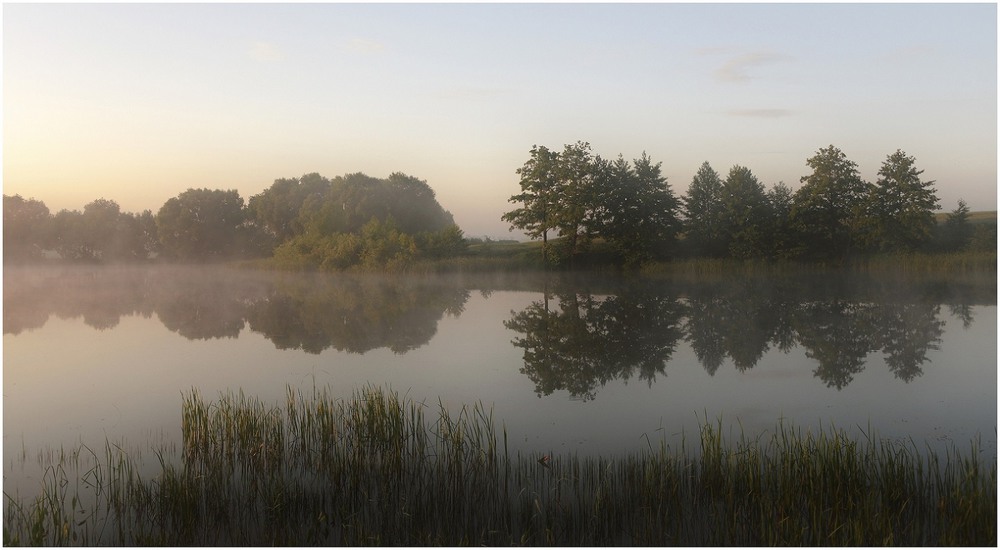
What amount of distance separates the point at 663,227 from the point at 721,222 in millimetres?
4519

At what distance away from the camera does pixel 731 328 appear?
21578 mm

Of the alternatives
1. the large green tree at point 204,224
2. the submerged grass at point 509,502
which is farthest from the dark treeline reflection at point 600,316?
the large green tree at point 204,224

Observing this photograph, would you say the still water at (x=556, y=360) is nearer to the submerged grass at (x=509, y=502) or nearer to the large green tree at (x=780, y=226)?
the submerged grass at (x=509, y=502)

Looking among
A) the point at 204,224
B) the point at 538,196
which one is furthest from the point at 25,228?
the point at 538,196

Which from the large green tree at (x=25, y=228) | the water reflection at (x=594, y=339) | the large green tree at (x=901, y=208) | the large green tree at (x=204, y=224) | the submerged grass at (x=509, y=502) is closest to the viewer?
the submerged grass at (x=509, y=502)

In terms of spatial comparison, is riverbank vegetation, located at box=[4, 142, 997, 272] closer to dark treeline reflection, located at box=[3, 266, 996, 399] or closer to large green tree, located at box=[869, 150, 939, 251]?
large green tree, located at box=[869, 150, 939, 251]

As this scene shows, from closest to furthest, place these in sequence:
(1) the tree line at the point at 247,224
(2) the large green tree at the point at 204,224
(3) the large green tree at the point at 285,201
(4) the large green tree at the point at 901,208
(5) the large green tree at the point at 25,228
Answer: (4) the large green tree at the point at 901,208 → (1) the tree line at the point at 247,224 → (3) the large green tree at the point at 285,201 → (2) the large green tree at the point at 204,224 → (5) the large green tree at the point at 25,228

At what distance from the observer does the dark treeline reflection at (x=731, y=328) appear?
15656 mm

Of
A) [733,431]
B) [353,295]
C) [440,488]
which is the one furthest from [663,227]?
[440,488]

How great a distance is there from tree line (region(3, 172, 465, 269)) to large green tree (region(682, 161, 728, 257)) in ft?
64.9

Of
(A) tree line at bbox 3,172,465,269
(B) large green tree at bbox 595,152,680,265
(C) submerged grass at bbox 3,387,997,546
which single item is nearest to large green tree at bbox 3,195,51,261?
(A) tree line at bbox 3,172,465,269

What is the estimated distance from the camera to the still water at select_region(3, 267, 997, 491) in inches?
433

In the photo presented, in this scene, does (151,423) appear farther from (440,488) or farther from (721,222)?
(721,222)

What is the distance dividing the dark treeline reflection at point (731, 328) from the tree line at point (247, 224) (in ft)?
102
